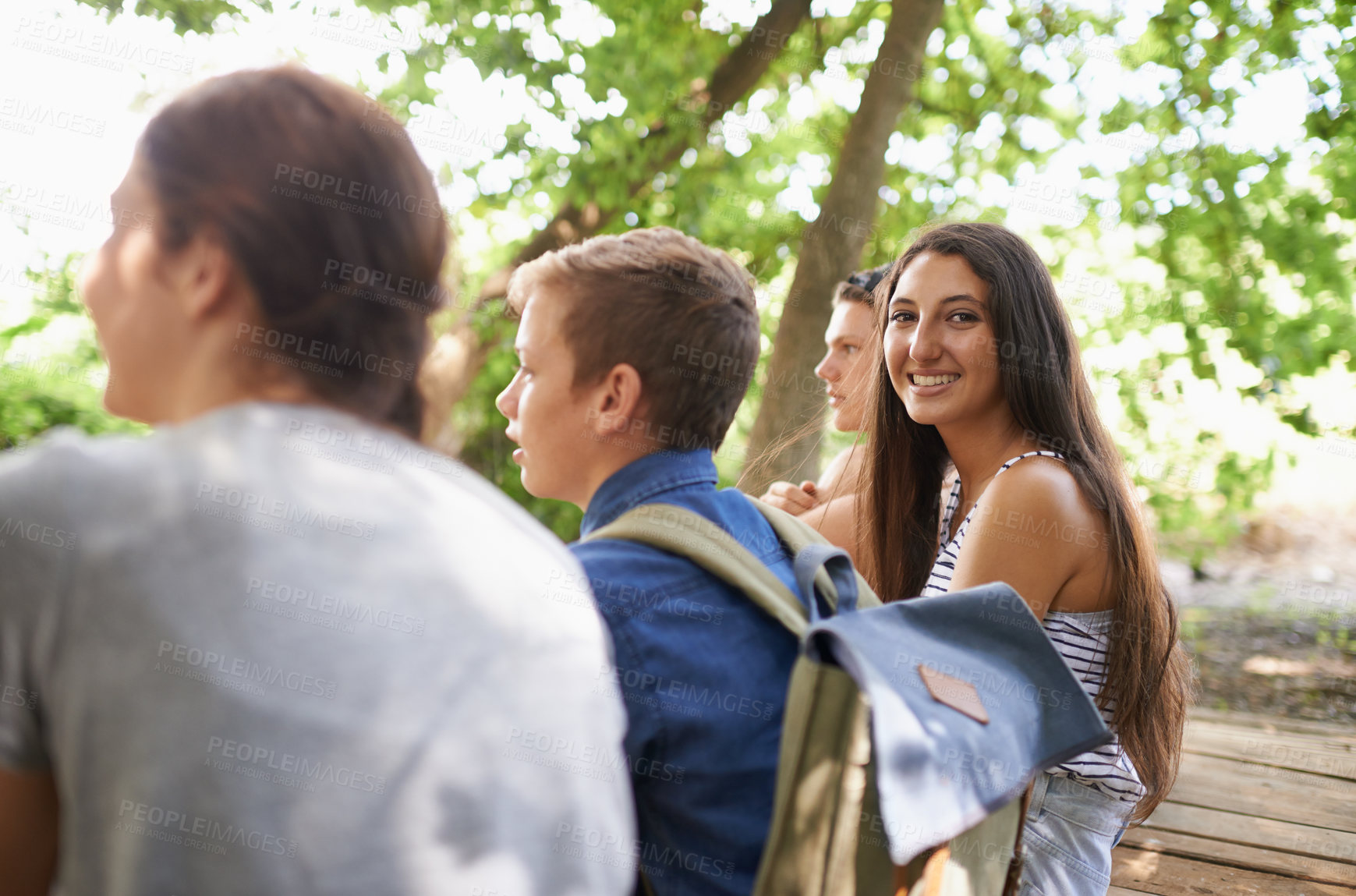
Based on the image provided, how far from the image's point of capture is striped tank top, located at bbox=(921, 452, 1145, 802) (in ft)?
6.59

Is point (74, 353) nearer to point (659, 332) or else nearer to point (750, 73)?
point (750, 73)

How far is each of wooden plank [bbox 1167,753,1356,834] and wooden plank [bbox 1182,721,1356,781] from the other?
83 mm

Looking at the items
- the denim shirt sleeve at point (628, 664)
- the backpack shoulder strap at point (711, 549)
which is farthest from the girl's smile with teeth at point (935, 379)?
the denim shirt sleeve at point (628, 664)

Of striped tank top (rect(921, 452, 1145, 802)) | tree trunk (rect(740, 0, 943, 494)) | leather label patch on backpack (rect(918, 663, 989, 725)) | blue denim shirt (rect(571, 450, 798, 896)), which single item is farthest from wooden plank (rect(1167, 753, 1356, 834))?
blue denim shirt (rect(571, 450, 798, 896))

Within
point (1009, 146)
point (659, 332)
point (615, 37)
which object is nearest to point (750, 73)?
point (615, 37)

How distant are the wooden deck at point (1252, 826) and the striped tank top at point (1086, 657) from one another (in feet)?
2.96

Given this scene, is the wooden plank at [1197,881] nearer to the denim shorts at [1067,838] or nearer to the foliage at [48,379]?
the denim shorts at [1067,838]

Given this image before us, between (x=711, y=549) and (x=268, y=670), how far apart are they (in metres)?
0.65

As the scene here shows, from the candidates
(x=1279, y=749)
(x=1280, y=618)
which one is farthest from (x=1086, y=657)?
(x=1280, y=618)

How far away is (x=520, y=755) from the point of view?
36.9 inches

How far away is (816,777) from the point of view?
1204 mm

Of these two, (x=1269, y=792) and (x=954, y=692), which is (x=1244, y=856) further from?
(x=954, y=692)

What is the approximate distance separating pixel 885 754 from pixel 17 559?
0.89 m

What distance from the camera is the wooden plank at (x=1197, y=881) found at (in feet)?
8.98
